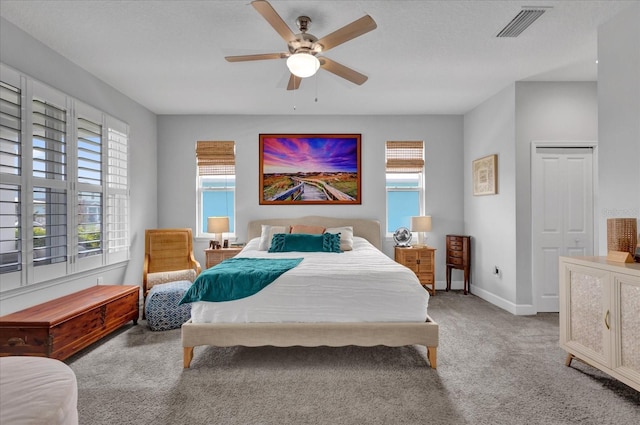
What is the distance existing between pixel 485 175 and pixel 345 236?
7.15 feet

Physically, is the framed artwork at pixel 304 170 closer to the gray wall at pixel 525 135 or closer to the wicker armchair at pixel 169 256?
the wicker armchair at pixel 169 256

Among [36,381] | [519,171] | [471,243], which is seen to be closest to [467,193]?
[471,243]

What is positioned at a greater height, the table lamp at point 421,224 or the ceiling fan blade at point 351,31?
the ceiling fan blade at point 351,31

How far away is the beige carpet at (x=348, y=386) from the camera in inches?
82.9

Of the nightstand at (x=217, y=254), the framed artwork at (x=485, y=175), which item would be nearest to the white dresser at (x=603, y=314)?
the framed artwork at (x=485, y=175)

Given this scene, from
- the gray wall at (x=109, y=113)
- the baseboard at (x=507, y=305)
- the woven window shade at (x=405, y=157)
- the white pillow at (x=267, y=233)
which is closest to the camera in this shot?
the gray wall at (x=109, y=113)

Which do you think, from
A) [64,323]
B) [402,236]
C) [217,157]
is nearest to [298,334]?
[64,323]

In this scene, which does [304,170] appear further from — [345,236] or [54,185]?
[54,185]

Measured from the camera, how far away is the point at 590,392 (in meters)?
2.36

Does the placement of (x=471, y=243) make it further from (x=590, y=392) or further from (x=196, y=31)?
(x=196, y=31)

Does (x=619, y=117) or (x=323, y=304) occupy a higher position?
(x=619, y=117)

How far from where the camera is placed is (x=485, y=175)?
16.0 ft

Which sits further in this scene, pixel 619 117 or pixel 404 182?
pixel 404 182

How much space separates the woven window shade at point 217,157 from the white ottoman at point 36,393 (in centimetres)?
455
